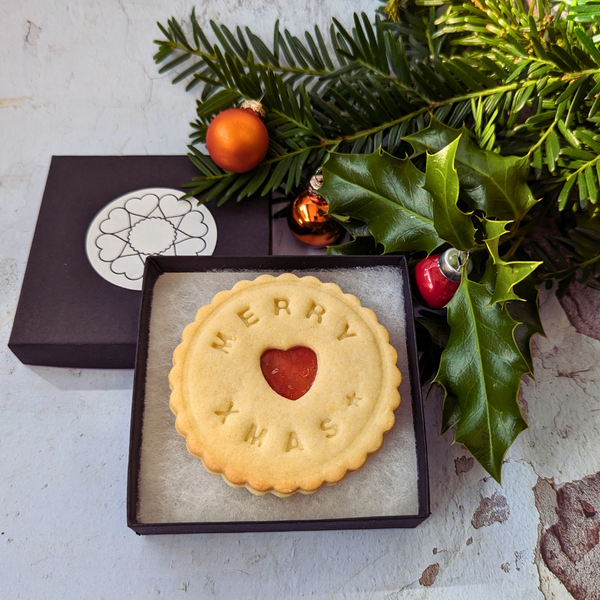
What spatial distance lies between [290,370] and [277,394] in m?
0.04

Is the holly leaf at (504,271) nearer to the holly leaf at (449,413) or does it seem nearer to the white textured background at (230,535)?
the holly leaf at (449,413)

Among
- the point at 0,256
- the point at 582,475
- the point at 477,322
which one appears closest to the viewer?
the point at 477,322

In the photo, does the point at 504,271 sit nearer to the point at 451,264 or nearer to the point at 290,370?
the point at 451,264

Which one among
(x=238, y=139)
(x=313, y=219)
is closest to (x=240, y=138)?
(x=238, y=139)

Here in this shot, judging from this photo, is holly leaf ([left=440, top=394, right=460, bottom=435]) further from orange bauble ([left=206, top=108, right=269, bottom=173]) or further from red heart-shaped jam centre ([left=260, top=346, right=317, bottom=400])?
orange bauble ([left=206, top=108, right=269, bottom=173])

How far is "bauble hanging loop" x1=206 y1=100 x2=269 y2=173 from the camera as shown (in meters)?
0.82

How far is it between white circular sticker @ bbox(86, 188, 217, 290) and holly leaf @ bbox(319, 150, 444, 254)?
26 cm

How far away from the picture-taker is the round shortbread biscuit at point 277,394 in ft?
2.13

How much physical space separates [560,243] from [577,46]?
12.1 inches

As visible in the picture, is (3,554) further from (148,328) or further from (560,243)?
(560,243)

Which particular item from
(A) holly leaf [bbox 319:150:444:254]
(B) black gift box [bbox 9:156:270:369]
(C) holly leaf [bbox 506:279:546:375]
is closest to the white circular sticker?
(B) black gift box [bbox 9:156:270:369]

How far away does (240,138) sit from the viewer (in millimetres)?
814

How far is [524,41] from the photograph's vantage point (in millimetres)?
732

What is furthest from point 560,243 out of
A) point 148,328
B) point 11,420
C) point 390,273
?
point 11,420
